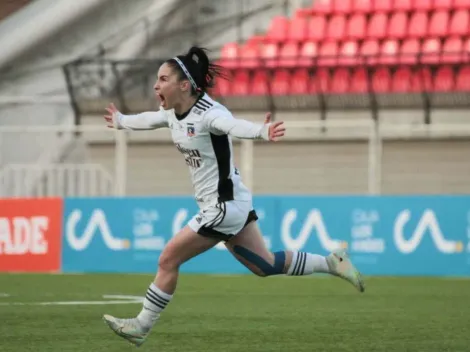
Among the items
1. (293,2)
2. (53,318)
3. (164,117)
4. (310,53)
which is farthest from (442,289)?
(293,2)

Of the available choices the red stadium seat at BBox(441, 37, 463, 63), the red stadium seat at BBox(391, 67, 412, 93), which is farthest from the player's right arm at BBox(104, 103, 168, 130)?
the red stadium seat at BBox(391, 67, 412, 93)

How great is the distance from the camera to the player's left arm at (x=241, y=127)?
7422mm

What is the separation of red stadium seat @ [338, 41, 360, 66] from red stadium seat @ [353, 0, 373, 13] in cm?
94

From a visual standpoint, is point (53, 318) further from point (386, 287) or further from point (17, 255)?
point (17, 255)

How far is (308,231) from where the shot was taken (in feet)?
56.6

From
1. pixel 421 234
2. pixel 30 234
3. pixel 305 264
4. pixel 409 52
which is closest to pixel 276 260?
pixel 305 264

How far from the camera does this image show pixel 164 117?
27.4 feet

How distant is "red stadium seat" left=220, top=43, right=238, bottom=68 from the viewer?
21.0 metres

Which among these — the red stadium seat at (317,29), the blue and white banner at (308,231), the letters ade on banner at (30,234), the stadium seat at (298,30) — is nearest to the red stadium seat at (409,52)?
the red stadium seat at (317,29)

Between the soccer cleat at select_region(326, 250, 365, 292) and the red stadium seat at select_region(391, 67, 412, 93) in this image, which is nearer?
the soccer cleat at select_region(326, 250, 365, 292)

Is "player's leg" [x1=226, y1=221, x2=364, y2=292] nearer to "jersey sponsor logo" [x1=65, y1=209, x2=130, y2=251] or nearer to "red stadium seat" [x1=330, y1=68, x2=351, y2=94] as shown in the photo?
"jersey sponsor logo" [x1=65, y1=209, x2=130, y2=251]

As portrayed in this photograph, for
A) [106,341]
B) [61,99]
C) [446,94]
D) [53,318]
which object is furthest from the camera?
[61,99]

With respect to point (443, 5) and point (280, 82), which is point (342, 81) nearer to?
point (280, 82)

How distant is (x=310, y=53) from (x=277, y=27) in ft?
3.40
